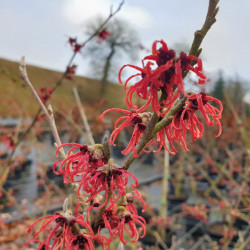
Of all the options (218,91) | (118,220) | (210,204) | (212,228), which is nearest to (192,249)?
(212,228)

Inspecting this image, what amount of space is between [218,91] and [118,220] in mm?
11599

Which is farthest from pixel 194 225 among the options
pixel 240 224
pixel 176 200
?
pixel 176 200

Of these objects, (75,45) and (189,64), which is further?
(75,45)

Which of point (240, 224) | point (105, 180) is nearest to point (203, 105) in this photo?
point (105, 180)

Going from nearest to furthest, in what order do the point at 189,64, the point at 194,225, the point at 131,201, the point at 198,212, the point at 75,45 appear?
the point at 189,64 < the point at 131,201 < the point at 75,45 < the point at 198,212 < the point at 194,225

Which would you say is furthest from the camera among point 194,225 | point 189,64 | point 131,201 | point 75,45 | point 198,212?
point 194,225

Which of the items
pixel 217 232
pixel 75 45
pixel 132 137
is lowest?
pixel 217 232

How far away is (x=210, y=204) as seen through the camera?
4.08 metres

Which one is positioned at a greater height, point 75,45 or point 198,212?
point 75,45

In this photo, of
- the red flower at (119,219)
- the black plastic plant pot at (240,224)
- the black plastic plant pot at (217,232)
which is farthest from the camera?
the black plastic plant pot at (240,224)

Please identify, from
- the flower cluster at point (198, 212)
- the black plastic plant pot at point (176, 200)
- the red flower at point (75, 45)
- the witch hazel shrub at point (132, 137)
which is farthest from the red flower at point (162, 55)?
the black plastic plant pot at point (176, 200)

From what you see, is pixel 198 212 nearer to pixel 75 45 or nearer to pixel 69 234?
pixel 75 45

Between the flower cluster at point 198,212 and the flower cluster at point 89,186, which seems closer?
the flower cluster at point 89,186

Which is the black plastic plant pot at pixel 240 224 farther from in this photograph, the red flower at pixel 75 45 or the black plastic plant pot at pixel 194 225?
the red flower at pixel 75 45
